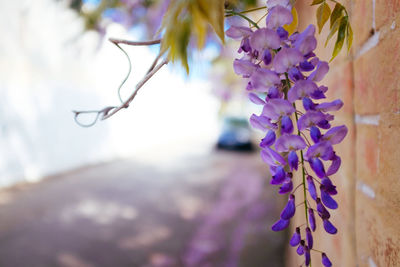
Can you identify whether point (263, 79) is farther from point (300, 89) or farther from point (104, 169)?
point (104, 169)

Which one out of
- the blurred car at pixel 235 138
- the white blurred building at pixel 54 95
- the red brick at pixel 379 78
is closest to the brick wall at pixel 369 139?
the red brick at pixel 379 78

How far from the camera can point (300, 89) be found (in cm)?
A: 40

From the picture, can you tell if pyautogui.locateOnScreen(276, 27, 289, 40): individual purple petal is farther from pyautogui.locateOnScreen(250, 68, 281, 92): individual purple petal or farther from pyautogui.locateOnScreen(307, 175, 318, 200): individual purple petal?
pyautogui.locateOnScreen(307, 175, 318, 200): individual purple petal

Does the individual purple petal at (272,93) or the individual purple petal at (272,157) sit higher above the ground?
the individual purple petal at (272,93)

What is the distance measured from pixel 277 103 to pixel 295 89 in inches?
1.1

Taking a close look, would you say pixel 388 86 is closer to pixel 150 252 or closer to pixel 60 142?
pixel 150 252

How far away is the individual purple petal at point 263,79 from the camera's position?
0.39 metres

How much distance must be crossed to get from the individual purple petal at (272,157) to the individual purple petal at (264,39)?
0.41 ft

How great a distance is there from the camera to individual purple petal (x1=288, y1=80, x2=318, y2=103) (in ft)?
1.28

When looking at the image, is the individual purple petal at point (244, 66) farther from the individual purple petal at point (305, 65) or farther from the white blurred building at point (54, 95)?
the white blurred building at point (54, 95)

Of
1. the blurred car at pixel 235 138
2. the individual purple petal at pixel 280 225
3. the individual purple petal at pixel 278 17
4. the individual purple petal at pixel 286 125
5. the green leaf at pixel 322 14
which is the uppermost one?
the green leaf at pixel 322 14

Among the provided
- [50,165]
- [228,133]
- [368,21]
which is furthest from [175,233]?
[228,133]

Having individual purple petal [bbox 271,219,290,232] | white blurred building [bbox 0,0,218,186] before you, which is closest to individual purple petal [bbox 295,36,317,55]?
individual purple petal [bbox 271,219,290,232]

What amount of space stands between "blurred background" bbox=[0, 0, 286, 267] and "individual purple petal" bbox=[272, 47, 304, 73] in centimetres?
10
